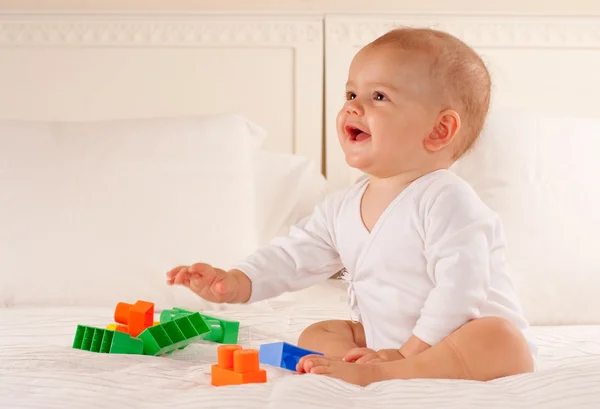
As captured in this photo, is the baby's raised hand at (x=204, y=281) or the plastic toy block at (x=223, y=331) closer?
the baby's raised hand at (x=204, y=281)

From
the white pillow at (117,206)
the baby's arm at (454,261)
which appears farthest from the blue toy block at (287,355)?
the white pillow at (117,206)

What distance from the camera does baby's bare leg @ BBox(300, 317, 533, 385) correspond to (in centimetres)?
99

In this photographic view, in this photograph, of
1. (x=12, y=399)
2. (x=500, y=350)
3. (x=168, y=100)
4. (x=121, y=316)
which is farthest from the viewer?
(x=168, y=100)

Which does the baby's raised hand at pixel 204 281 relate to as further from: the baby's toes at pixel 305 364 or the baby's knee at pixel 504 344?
the baby's knee at pixel 504 344

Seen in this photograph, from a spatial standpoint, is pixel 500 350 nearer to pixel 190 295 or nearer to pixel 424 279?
pixel 424 279

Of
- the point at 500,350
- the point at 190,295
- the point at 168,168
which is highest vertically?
the point at 168,168

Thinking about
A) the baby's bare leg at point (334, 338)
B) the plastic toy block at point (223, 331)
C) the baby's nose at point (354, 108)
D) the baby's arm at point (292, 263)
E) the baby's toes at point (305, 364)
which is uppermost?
the baby's nose at point (354, 108)

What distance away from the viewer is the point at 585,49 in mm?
2305

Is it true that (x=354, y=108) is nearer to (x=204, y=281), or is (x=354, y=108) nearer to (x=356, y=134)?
(x=356, y=134)

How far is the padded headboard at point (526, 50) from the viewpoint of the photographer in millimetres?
2277

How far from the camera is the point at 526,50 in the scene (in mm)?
2293

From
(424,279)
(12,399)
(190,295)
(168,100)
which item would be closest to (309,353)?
(424,279)

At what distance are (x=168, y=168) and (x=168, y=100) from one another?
544 mm

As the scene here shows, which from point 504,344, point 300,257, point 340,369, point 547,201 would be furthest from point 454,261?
point 547,201
